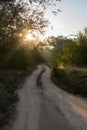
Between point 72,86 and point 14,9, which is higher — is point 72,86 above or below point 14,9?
below

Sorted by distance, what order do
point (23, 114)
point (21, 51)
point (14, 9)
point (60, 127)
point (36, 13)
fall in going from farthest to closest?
point (21, 51)
point (36, 13)
point (14, 9)
point (23, 114)
point (60, 127)

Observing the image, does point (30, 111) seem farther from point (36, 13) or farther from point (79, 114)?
point (36, 13)

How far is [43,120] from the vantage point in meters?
17.5

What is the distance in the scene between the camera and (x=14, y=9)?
98.1ft

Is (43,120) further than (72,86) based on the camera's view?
No

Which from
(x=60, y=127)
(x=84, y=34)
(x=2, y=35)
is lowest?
(x=60, y=127)

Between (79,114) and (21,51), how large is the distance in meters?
48.7

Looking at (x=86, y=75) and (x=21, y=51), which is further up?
(x=21, y=51)

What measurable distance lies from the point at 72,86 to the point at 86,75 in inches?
77.8

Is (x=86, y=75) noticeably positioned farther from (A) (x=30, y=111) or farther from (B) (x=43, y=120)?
(B) (x=43, y=120)

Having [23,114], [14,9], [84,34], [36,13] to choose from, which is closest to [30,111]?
[23,114]

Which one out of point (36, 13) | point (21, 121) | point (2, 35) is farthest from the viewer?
point (36, 13)

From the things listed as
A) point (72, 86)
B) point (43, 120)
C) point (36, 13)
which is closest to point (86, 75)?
point (72, 86)

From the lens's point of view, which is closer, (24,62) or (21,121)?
(21,121)
